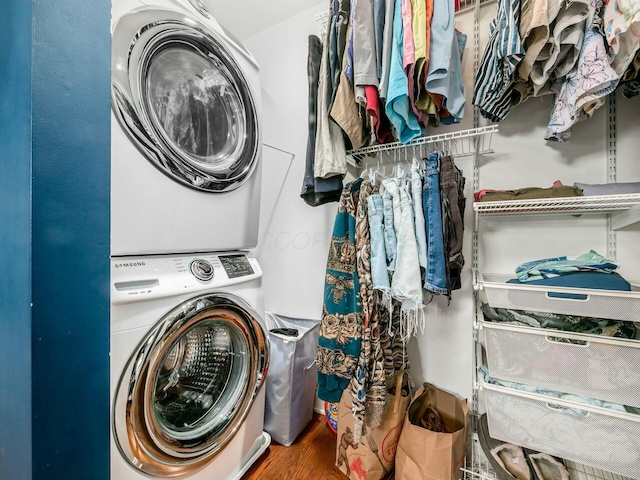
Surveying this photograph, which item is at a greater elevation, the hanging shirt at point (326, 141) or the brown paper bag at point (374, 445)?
the hanging shirt at point (326, 141)

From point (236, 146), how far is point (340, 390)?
103 centimetres

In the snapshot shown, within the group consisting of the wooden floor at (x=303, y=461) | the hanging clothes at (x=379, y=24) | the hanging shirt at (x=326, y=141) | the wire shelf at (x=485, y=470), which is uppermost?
the hanging clothes at (x=379, y=24)

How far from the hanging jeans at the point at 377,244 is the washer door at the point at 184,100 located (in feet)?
1.69

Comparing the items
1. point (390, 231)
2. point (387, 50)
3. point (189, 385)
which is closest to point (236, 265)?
point (189, 385)

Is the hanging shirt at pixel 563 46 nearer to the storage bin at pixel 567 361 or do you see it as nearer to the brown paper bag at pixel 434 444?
the storage bin at pixel 567 361

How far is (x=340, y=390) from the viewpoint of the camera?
1.05 m

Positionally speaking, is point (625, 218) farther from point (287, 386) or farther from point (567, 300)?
point (287, 386)

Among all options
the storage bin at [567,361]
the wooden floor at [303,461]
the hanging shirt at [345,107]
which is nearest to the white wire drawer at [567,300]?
the storage bin at [567,361]

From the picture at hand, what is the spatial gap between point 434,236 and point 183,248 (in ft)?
2.77

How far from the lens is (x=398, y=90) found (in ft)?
3.02

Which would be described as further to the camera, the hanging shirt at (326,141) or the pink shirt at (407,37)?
the hanging shirt at (326,141)

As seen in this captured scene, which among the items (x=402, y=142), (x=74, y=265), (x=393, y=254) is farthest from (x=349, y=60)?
→ (x=74, y=265)

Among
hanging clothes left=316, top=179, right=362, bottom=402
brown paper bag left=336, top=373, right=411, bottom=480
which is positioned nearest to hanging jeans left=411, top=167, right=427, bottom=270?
hanging clothes left=316, top=179, right=362, bottom=402

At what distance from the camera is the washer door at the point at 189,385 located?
29.2 inches
